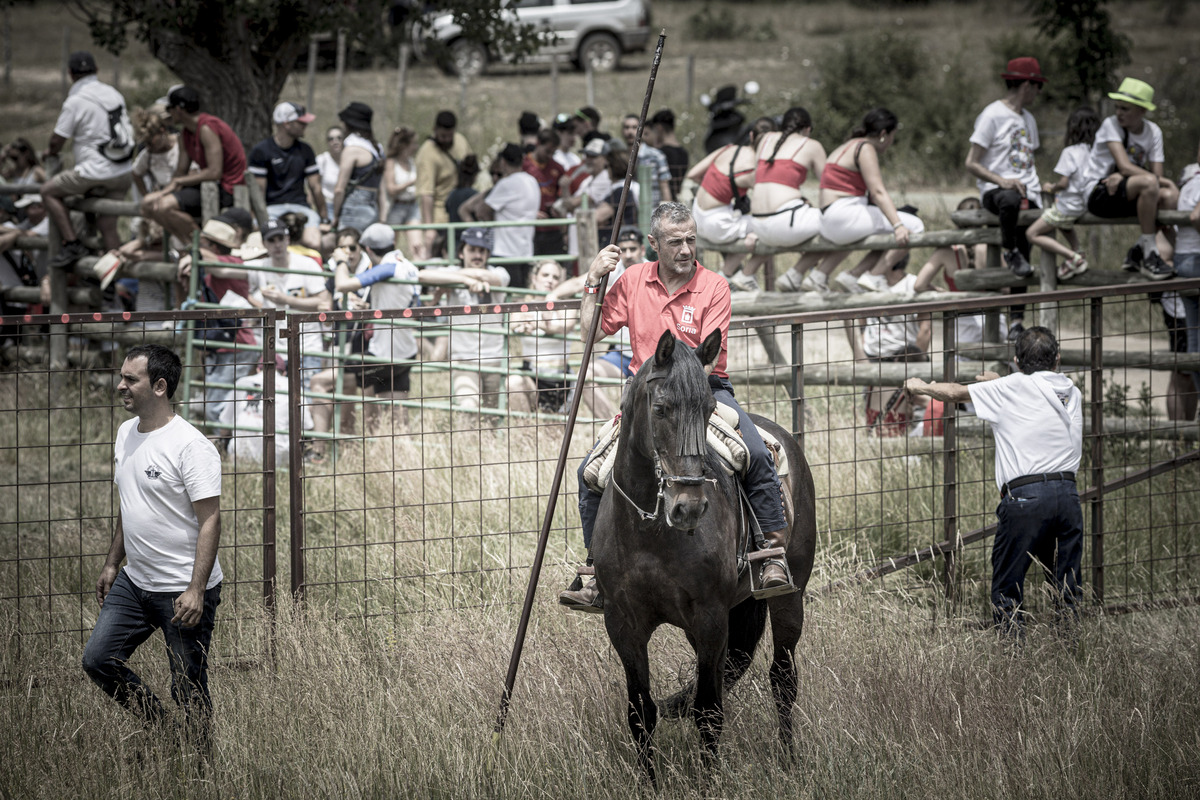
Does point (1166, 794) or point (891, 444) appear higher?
point (891, 444)

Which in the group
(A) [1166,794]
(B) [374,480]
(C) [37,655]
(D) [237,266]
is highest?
(D) [237,266]

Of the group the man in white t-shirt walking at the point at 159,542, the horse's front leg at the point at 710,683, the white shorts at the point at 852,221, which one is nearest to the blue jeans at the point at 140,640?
the man in white t-shirt walking at the point at 159,542

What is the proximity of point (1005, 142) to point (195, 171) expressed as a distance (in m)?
7.90

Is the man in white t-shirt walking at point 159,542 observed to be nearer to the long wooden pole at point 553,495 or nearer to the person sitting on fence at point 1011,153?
the long wooden pole at point 553,495

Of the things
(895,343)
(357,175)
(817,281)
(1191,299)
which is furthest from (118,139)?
(1191,299)

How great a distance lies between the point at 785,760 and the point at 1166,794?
5.31 ft

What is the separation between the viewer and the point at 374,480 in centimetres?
874

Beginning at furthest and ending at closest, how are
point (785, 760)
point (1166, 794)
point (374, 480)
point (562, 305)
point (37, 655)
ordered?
1. point (374, 480)
2. point (562, 305)
3. point (37, 655)
4. point (785, 760)
5. point (1166, 794)

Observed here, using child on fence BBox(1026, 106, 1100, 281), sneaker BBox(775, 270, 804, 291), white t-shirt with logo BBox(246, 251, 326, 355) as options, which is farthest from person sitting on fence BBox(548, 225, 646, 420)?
child on fence BBox(1026, 106, 1100, 281)

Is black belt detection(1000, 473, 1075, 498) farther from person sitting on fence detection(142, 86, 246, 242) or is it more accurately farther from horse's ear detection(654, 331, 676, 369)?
person sitting on fence detection(142, 86, 246, 242)

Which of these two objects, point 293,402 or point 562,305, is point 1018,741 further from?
point 293,402

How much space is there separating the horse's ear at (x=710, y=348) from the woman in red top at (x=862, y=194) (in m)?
6.14

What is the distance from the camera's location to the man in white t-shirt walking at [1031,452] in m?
6.59

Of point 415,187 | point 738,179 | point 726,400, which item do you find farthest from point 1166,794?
point 415,187
